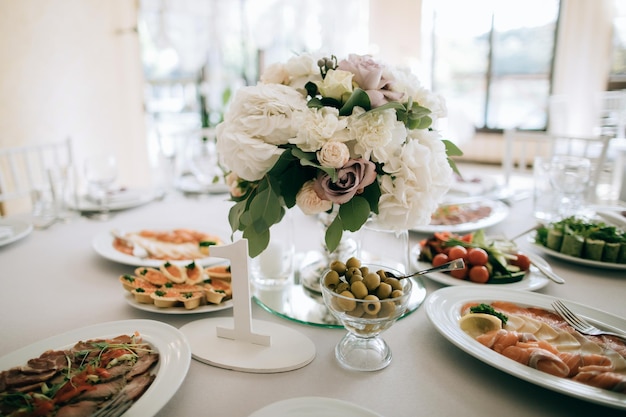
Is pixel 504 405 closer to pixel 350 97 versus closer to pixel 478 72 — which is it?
pixel 350 97

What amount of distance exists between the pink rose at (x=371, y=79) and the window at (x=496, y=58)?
194 inches

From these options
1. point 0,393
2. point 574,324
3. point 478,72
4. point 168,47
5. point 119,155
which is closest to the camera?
point 0,393

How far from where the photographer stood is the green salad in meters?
1.25

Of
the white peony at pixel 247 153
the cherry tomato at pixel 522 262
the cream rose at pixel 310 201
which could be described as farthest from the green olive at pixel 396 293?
the cherry tomato at pixel 522 262

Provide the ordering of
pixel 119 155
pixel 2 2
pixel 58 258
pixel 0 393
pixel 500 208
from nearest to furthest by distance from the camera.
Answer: pixel 0 393 < pixel 58 258 < pixel 500 208 < pixel 2 2 < pixel 119 155

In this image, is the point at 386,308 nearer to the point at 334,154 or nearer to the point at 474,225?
the point at 334,154

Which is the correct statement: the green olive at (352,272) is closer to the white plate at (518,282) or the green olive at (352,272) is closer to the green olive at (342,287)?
the green olive at (342,287)

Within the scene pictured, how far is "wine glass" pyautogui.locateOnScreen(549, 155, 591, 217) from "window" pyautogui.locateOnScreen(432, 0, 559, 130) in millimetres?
4187

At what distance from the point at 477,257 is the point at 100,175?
4.72 ft

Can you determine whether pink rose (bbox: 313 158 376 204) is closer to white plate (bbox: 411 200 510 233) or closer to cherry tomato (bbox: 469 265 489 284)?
cherry tomato (bbox: 469 265 489 284)

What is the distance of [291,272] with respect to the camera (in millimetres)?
1195

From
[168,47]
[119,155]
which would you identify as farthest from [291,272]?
[168,47]

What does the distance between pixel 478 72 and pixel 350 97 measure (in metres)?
5.88

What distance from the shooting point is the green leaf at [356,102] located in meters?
0.90
